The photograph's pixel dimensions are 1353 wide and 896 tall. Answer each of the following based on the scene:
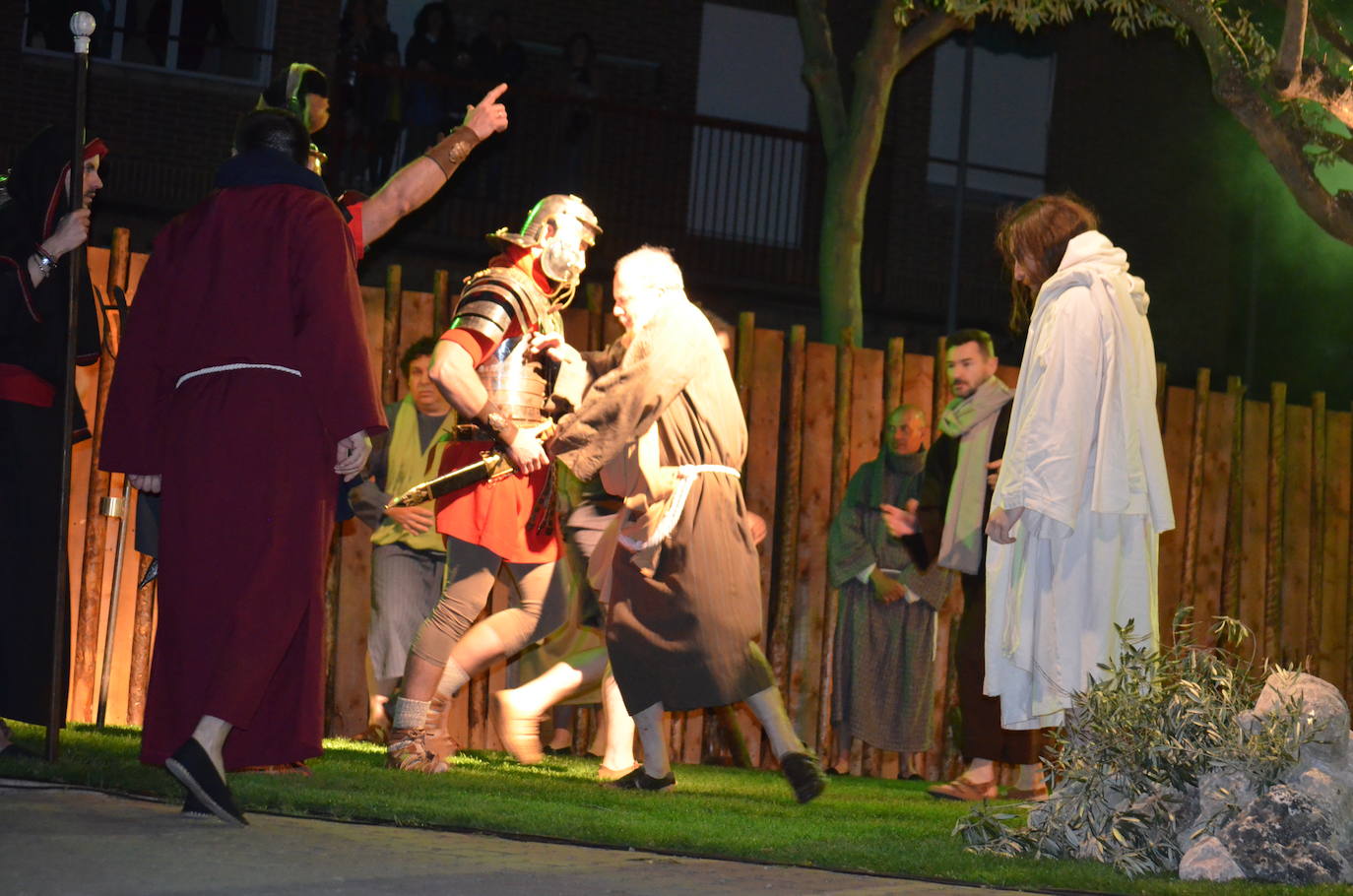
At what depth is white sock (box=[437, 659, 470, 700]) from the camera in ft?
22.4

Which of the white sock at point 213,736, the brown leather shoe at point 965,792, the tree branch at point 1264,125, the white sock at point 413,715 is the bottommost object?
the brown leather shoe at point 965,792

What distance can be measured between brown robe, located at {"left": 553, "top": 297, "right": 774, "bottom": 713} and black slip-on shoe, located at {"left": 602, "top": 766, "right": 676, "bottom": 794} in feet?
1.09

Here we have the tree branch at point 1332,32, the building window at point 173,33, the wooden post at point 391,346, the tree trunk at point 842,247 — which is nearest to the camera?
the wooden post at point 391,346

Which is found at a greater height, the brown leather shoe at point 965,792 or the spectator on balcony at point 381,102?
the spectator on balcony at point 381,102

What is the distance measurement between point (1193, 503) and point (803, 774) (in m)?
5.07

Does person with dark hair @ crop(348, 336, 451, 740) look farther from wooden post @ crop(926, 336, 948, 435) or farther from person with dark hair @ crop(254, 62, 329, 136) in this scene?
wooden post @ crop(926, 336, 948, 435)

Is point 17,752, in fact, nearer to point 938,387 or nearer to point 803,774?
point 803,774

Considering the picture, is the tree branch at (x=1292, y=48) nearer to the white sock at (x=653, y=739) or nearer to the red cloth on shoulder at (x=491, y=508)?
the red cloth on shoulder at (x=491, y=508)

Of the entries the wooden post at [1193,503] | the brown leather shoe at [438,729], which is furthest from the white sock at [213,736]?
the wooden post at [1193,503]

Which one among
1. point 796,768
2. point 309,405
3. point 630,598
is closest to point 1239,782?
point 796,768

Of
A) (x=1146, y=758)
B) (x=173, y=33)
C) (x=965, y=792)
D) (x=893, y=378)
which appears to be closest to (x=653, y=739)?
(x=965, y=792)

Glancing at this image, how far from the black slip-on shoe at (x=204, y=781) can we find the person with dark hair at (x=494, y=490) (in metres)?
2.02

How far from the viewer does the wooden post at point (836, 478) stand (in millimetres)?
9594

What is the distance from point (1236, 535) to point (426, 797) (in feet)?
21.6
